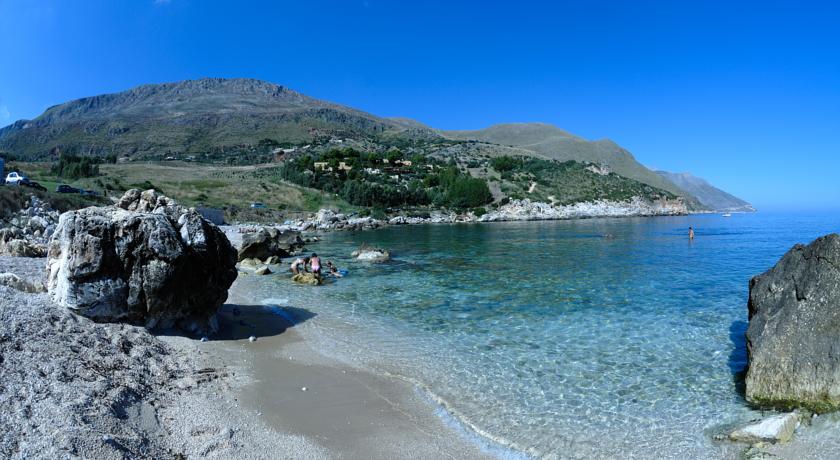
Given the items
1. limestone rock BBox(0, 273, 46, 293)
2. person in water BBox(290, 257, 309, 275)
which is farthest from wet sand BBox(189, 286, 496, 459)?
person in water BBox(290, 257, 309, 275)

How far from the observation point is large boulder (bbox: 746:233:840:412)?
294 inches

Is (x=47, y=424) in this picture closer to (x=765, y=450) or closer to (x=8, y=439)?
(x=8, y=439)

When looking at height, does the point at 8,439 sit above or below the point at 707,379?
above

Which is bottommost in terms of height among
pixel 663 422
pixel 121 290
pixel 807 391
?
pixel 663 422

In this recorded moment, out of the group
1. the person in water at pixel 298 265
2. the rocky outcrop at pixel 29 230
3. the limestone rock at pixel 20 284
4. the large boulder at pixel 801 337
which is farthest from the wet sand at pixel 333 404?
the rocky outcrop at pixel 29 230

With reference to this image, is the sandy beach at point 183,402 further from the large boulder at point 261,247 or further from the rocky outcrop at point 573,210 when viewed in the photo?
the rocky outcrop at point 573,210

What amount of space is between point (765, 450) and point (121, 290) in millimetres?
11949

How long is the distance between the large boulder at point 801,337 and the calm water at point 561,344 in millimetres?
704

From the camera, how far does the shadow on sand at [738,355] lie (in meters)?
8.89

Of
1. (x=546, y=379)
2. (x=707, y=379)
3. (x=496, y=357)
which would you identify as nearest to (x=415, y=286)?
(x=496, y=357)

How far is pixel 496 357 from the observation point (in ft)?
35.0

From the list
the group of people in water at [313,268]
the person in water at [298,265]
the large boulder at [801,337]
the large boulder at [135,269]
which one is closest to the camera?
the large boulder at [801,337]

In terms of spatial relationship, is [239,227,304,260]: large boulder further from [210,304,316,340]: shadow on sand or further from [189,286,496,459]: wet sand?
[189,286,496,459]: wet sand

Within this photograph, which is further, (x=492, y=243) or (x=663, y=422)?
(x=492, y=243)
